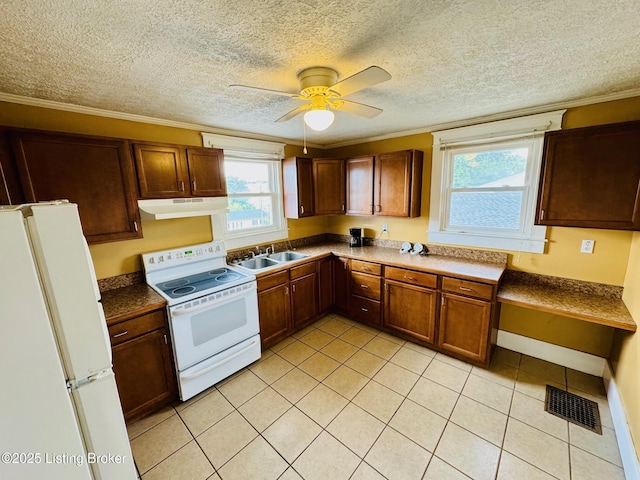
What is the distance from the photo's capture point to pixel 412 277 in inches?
109

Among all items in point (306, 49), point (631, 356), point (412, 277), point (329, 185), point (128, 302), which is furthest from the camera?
point (329, 185)

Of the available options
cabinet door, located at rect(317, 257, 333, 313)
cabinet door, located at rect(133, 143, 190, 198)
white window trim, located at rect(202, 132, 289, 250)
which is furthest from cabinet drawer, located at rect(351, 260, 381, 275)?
cabinet door, located at rect(133, 143, 190, 198)

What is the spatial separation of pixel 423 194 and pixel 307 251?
162cm

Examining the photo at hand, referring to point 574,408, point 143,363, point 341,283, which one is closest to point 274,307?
point 341,283

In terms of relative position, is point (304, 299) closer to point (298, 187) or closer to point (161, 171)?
point (298, 187)

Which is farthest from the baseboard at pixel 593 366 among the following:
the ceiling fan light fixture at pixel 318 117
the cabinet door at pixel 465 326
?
the ceiling fan light fixture at pixel 318 117

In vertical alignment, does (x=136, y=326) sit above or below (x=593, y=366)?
above

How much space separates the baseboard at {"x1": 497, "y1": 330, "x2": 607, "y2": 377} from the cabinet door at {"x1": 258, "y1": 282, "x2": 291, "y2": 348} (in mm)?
2323

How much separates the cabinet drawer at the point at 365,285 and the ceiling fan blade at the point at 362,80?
2.12 metres

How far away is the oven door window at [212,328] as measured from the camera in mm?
2096

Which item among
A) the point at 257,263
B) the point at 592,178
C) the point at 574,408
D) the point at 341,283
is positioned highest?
the point at 592,178

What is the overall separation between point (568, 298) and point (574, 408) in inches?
33.2

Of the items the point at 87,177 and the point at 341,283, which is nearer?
the point at 87,177

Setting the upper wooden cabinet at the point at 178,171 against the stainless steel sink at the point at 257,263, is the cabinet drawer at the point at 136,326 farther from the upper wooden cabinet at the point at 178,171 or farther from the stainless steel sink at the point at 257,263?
the stainless steel sink at the point at 257,263
